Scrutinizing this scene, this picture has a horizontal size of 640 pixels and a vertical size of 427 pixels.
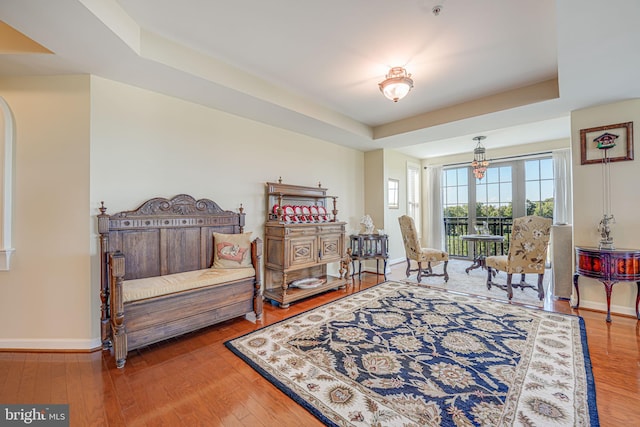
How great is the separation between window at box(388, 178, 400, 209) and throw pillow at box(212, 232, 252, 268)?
3.74 metres

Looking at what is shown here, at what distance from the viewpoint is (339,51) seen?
2.58 m

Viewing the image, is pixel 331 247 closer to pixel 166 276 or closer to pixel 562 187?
pixel 166 276

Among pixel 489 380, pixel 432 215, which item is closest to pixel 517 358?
pixel 489 380

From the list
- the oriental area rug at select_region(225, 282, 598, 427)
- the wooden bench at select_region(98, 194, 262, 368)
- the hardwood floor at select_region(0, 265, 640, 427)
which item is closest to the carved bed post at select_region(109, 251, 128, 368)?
Result: the wooden bench at select_region(98, 194, 262, 368)

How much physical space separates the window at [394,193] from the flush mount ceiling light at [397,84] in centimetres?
325

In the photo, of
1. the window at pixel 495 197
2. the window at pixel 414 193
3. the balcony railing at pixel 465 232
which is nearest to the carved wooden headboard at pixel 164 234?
the window at pixel 414 193

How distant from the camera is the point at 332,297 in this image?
384 cm

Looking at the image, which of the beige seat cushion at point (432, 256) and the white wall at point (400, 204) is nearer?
the beige seat cushion at point (432, 256)

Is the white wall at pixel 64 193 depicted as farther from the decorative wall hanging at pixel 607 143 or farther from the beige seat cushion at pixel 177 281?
the decorative wall hanging at pixel 607 143

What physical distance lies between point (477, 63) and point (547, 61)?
27.6 inches

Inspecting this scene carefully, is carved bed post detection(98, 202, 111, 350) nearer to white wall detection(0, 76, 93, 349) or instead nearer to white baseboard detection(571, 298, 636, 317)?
white wall detection(0, 76, 93, 349)

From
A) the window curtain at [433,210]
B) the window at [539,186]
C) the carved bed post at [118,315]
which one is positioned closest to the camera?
the carved bed post at [118,315]

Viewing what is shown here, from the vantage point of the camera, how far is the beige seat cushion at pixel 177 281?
2.25 metres

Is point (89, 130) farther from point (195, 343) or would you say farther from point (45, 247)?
point (195, 343)
